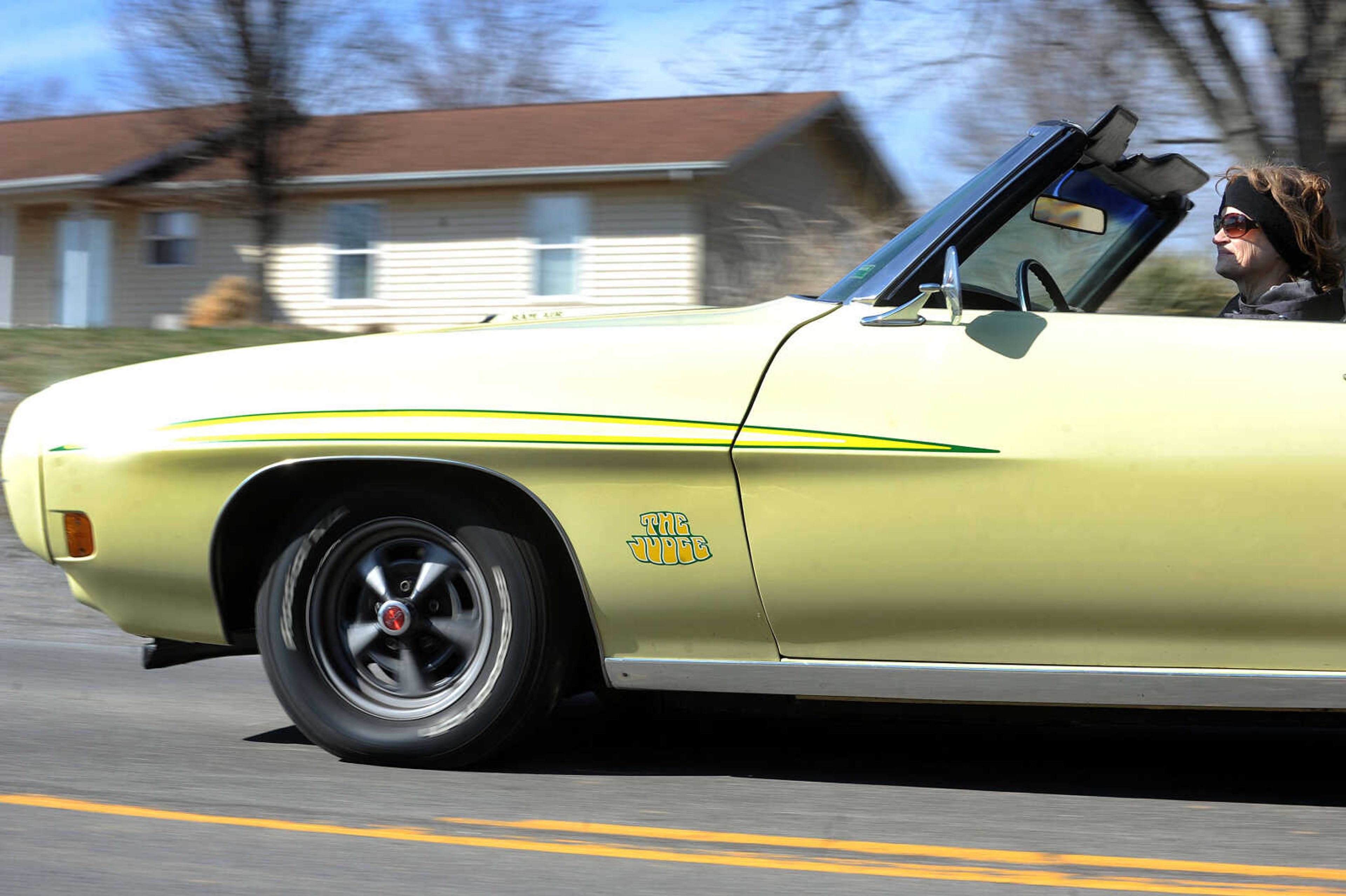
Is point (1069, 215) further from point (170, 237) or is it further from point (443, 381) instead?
point (170, 237)

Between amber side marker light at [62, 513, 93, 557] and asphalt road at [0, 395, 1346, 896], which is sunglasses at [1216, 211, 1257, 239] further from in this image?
amber side marker light at [62, 513, 93, 557]

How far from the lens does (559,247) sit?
23109mm

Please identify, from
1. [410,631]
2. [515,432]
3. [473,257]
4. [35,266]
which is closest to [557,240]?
[473,257]

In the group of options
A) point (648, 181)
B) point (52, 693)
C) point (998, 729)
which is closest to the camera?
point (998, 729)

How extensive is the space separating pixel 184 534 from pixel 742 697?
1.48m

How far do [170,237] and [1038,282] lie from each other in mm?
23693

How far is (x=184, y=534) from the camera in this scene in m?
3.87

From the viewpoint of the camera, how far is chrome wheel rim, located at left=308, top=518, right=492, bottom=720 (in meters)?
3.83

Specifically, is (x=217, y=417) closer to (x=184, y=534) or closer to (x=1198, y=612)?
(x=184, y=534)

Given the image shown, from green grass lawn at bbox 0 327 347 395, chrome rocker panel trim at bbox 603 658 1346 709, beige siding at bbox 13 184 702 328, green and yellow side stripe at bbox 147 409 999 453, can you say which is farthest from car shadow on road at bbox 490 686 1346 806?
beige siding at bbox 13 184 702 328

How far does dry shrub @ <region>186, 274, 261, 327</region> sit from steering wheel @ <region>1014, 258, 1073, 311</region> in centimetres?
1881

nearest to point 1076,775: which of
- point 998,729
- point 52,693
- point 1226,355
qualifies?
point 998,729

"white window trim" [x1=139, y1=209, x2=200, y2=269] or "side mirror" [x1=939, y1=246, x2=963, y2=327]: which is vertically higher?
"side mirror" [x1=939, y1=246, x2=963, y2=327]

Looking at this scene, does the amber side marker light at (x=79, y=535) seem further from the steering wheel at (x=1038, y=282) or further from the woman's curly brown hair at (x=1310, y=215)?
the woman's curly brown hair at (x=1310, y=215)
